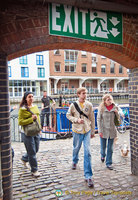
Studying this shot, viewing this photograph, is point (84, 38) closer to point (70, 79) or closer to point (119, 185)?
point (119, 185)

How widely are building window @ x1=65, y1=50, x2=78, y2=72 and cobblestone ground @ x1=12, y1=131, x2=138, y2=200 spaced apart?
119ft

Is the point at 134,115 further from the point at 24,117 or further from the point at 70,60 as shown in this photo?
the point at 70,60

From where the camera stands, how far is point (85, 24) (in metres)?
2.83

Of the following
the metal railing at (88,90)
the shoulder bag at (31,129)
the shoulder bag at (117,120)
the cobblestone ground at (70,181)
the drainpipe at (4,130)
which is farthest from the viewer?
the metal railing at (88,90)

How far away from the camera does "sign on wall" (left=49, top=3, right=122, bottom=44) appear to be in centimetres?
265

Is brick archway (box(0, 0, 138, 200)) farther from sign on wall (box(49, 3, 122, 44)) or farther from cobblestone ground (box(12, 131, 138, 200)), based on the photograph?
cobblestone ground (box(12, 131, 138, 200))

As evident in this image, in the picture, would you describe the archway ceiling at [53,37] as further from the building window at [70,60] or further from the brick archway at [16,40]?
the building window at [70,60]

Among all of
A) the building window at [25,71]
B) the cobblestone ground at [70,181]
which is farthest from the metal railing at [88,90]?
the cobblestone ground at [70,181]

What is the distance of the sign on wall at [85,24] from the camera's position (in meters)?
2.65

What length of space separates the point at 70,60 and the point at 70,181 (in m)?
38.0

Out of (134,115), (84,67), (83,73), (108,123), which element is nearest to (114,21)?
(134,115)

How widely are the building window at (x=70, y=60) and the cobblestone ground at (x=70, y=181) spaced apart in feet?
119

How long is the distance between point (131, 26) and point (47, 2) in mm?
1672

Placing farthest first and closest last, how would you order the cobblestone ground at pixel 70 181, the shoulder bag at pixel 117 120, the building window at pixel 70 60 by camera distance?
the building window at pixel 70 60, the shoulder bag at pixel 117 120, the cobblestone ground at pixel 70 181
